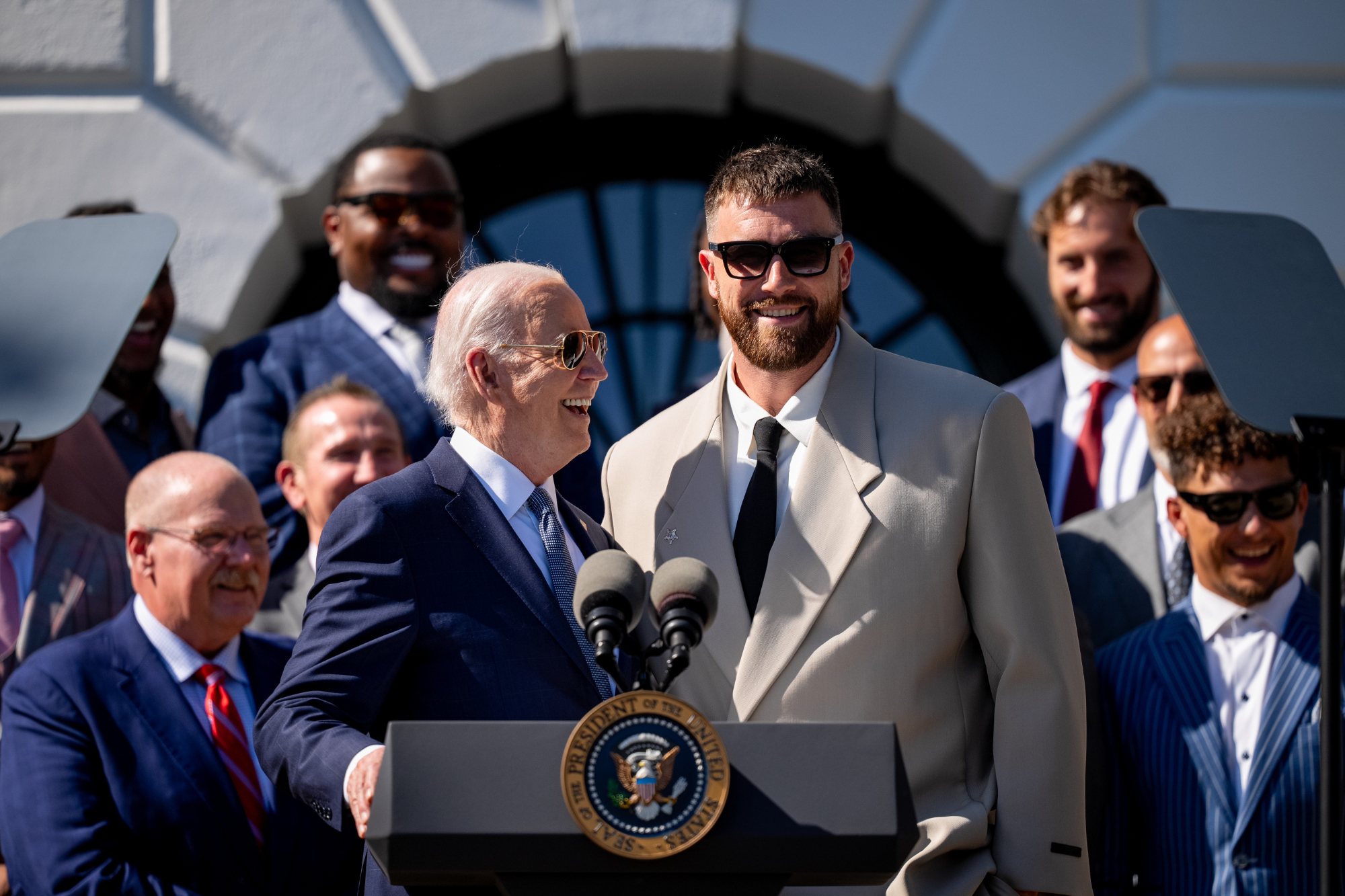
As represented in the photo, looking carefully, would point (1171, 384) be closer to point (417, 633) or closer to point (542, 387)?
point (542, 387)

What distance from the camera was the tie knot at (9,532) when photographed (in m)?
3.59

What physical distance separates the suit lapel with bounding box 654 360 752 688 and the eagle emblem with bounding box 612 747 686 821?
0.73 meters

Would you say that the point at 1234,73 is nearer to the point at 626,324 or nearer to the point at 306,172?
the point at 626,324

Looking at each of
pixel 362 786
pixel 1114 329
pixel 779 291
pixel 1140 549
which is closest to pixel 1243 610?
pixel 1140 549

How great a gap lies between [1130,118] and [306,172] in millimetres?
3032

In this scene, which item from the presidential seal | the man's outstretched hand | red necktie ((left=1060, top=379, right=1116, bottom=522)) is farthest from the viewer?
red necktie ((left=1060, top=379, right=1116, bottom=522))

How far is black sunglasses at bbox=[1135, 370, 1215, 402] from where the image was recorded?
3.67 m

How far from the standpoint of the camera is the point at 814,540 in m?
2.46

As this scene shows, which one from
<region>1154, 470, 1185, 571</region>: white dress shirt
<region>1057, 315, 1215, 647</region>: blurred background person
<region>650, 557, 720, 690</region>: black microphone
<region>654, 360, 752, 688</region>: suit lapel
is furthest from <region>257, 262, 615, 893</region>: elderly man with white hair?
<region>1154, 470, 1185, 571</region>: white dress shirt

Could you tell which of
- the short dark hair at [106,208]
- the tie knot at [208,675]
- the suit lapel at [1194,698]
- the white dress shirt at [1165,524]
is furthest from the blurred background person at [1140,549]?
the short dark hair at [106,208]

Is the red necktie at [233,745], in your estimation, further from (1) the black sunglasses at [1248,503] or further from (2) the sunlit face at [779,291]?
(1) the black sunglasses at [1248,503]

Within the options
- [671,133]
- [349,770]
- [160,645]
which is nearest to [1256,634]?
[349,770]

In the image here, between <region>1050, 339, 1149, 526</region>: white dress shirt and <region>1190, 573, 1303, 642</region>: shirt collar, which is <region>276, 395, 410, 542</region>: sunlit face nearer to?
<region>1050, 339, 1149, 526</region>: white dress shirt

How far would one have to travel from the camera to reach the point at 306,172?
5.02 m
